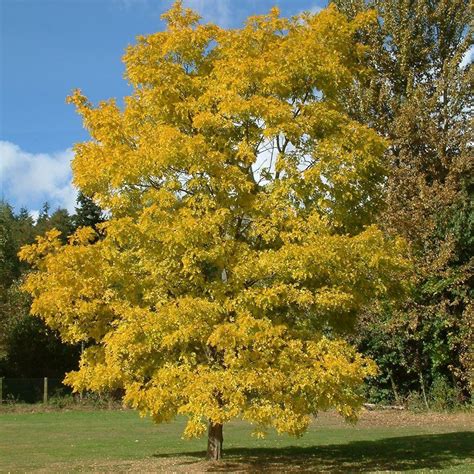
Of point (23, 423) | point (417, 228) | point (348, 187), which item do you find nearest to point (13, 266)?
point (23, 423)

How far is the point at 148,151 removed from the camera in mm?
11414

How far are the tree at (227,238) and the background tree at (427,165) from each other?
502 inches

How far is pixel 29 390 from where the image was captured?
33875 mm

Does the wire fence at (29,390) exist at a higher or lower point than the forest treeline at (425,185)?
lower

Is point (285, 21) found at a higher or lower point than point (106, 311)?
higher

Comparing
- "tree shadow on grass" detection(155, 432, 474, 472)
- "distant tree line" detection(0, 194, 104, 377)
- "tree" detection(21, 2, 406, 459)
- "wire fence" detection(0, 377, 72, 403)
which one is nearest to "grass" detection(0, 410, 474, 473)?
"tree shadow on grass" detection(155, 432, 474, 472)

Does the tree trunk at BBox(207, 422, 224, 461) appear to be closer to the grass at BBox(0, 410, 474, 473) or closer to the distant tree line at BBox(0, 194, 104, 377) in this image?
the grass at BBox(0, 410, 474, 473)

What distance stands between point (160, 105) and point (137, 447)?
31.7ft

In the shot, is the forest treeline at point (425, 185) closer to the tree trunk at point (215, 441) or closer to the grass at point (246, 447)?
the grass at point (246, 447)

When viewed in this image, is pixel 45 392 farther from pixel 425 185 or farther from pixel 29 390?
pixel 425 185

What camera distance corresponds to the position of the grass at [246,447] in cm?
1326

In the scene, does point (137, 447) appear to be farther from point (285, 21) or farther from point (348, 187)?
point (285, 21)

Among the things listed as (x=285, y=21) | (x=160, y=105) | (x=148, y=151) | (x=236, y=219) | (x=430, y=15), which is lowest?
(x=236, y=219)

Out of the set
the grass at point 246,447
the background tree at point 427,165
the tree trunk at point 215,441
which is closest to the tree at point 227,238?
the tree trunk at point 215,441
